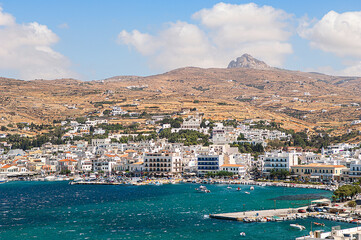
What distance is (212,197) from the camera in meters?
82.8

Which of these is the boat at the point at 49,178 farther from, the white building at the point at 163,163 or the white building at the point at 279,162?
the white building at the point at 279,162

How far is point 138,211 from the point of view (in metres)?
71.0

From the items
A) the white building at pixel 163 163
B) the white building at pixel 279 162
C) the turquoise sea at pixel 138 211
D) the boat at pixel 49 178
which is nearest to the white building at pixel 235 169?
the white building at pixel 279 162

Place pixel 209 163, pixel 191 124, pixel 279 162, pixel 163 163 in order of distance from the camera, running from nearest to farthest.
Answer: pixel 279 162 → pixel 209 163 → pixel 163 163 → pixel 191 124

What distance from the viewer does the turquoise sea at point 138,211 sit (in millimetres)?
54750

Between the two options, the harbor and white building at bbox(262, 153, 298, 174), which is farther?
white building at bbox(262, 153, 298, 174)

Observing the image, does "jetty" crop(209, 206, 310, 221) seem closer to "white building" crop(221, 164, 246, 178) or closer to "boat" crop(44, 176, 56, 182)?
"white building" crop(221, 164, 246, 178)

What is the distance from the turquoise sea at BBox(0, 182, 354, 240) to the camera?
180 ft

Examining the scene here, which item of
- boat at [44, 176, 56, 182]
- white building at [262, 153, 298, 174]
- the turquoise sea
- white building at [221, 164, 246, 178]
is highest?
white building at [262, 153, 298, 174]

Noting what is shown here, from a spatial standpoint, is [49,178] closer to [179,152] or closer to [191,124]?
[179,152]

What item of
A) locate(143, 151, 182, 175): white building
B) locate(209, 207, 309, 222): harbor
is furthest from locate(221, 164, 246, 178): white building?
locate(209, 207, 309, 222): harbor

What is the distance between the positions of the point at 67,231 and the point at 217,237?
55.9ft

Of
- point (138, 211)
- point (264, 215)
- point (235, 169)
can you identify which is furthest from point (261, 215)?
point (235, 169)

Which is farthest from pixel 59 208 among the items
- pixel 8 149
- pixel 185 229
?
pixel 8 149
